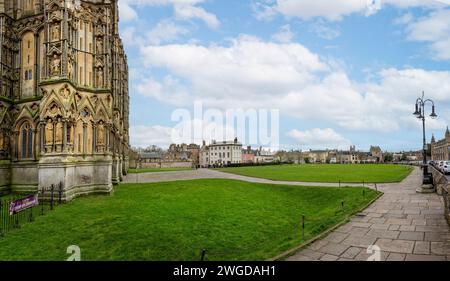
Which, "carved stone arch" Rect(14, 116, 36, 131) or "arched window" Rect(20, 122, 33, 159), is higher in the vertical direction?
"carved stone arch" Rect(14, 116, 36, 131)

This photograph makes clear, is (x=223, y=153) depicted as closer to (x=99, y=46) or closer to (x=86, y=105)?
(x=99, y=46)

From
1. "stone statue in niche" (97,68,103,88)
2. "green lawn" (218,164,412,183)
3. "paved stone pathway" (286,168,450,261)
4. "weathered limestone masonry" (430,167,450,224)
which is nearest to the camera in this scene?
"paved stone pathway" (286,168,450,261)

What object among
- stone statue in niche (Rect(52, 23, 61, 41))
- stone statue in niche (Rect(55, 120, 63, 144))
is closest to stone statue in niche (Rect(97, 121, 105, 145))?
stone statue in niche (Rect(55, 120, 63, 144))

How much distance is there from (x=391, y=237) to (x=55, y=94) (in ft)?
66.5

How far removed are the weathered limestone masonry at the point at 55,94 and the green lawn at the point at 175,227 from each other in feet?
11.4

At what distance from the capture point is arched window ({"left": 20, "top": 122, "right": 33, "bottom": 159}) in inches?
826

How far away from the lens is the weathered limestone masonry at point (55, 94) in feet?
59.1

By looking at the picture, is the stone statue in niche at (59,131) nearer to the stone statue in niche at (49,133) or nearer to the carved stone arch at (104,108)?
the stone statue in niche at (49,133)

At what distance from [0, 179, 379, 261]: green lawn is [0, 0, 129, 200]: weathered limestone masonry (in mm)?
3490

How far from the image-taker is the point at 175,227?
11000 millimetres

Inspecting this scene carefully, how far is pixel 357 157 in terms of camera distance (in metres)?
193

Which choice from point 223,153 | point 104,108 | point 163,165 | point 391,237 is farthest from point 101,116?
point 223,153

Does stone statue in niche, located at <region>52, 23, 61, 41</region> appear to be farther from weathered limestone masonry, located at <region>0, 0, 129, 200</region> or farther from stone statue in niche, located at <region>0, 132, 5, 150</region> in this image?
stone statue in niche, located at <region>0, 132, 5, 150</region>
